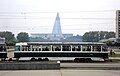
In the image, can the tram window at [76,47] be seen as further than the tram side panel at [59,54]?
Yes

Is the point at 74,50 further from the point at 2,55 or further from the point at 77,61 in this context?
the point at 2,55

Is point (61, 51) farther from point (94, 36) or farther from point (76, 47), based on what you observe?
point (94, 36)

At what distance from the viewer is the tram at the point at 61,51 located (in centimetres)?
4219

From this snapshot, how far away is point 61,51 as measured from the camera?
42.5 m

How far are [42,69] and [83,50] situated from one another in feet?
49.2

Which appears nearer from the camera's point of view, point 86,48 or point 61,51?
point 61,51

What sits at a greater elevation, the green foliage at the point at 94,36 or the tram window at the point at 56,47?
the green foliage at the point at 94,36

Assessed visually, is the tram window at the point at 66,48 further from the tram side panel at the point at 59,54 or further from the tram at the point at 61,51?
the tram side panel at the point at 59,54

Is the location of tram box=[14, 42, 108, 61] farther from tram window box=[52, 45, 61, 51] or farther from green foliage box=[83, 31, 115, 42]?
green foliage box=[83, 31, 115, 42]

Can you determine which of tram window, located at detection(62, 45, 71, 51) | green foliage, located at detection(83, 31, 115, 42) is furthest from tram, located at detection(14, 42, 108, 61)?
green foliage, located at detection(83, 31, 115, 42)

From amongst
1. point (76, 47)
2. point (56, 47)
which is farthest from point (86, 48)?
point (56, 47)

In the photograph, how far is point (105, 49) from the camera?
42625 millimetres

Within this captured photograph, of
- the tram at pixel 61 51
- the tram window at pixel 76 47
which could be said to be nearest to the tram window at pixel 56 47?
the tram at pixel 61 51

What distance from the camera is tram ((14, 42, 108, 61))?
4219 centimetres
